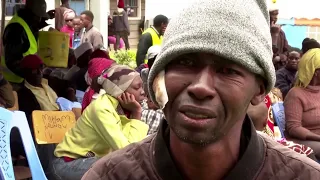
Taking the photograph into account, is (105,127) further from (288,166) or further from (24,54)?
→ (288,166)

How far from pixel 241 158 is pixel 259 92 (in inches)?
5.0

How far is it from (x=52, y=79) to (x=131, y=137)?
2.21 meters

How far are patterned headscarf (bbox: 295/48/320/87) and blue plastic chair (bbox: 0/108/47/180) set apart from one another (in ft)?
8.66

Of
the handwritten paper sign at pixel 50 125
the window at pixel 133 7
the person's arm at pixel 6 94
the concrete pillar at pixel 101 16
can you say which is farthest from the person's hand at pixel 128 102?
the window at pixel 133 7

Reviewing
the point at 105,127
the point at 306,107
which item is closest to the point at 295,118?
the point at 306,107

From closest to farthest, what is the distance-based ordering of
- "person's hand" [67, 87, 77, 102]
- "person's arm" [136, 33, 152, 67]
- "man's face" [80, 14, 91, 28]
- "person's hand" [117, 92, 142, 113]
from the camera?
"person's hand" [117, 92, 142, 113], "person's hand" [67, 87, 77, 102], "person's arm" [136, 33, 152, 67], "man's face" [80, 14, 91, 28]

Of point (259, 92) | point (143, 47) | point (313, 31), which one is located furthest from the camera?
point (313, 31)

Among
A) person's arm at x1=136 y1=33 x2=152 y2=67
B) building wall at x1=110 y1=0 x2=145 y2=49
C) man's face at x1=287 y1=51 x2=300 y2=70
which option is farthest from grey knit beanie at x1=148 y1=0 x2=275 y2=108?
building wall at x1=110 y1=0 x2=145 y2=49

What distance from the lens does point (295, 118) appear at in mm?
5500

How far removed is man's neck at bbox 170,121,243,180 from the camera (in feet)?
3.66

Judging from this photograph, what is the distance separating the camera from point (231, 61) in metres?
1.08

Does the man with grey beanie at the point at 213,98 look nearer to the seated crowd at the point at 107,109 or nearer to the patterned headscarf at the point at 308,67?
the seated crowd at the point at 107,109

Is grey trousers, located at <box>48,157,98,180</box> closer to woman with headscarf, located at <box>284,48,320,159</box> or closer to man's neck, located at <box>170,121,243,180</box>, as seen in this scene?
woman with headscarf, located at <box>284,48,320,159</box>

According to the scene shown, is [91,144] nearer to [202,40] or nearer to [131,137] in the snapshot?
[131,137]
